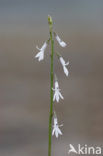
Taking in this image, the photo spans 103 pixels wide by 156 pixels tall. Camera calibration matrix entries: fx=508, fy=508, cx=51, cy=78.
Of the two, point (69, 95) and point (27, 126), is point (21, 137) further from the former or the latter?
point (69, 95)

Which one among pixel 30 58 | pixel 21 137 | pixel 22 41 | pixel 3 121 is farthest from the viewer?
pixel 22 41

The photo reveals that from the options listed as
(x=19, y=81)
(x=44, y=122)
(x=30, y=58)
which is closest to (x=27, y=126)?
(x=44, y=122)

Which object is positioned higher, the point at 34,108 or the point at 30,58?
the point at 30,58

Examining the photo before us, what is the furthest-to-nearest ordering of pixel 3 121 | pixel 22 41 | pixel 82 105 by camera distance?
pixel 22 41 < pixel 82 105 < pixel 3 121

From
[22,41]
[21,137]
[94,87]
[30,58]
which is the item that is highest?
[22,41]

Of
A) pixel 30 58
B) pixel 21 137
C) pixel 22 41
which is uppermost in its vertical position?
pixel 22 41

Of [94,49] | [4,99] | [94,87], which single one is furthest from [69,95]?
[94,49]

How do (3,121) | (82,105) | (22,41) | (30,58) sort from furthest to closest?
(22,41) → (30,58) → (82,105) → (3,121)

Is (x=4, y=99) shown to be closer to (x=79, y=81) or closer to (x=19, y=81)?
(x=19, y=81)

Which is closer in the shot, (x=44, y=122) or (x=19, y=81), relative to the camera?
(x=44, y=122)
